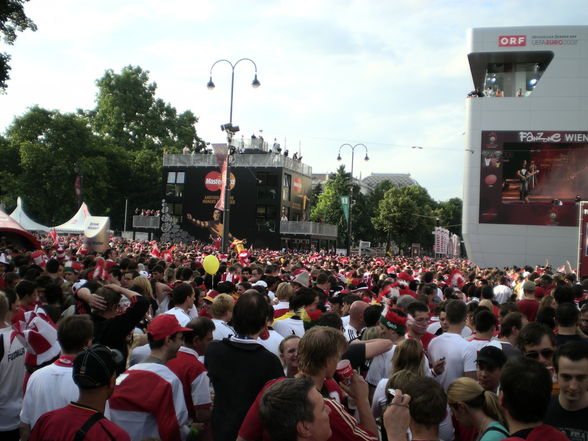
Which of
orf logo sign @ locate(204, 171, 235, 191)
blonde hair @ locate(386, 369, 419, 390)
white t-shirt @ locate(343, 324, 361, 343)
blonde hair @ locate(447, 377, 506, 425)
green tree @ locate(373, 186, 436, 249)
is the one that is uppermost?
orf logo sign @ locate(204, 171, 235, 191)

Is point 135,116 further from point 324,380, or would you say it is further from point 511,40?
point 324,380

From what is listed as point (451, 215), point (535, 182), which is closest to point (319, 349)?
point (535, 182)

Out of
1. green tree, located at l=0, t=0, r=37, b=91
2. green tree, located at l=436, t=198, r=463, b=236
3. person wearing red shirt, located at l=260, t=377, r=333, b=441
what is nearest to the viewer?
person wearing red shirt, located at l=260, t=377, r=333, b=441

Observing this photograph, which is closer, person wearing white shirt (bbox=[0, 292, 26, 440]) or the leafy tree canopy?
person wearing white shirt (bbox=[0, 292, 26, 440])

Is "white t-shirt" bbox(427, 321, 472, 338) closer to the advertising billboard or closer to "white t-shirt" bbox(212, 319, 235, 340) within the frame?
"white t-shirt" bbox(212, 319, 235, 340)

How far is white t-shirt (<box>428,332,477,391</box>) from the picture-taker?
5.35 meters

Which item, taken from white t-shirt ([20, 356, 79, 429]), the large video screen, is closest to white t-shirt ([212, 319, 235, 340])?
white t-shirt ([20, 356, 79, 429])

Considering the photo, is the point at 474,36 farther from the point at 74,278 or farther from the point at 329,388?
the point at 329,388

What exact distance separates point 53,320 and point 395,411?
4.64 meters

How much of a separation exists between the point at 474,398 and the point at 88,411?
7.33ft

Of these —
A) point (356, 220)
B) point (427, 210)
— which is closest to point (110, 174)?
point (356, 220)

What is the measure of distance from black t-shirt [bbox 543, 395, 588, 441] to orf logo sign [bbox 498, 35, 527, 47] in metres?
40.7

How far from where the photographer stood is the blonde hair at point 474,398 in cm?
341

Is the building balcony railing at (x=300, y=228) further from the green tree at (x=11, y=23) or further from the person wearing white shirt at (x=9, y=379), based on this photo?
the person wearing white shirt at (x=9, y=379)
